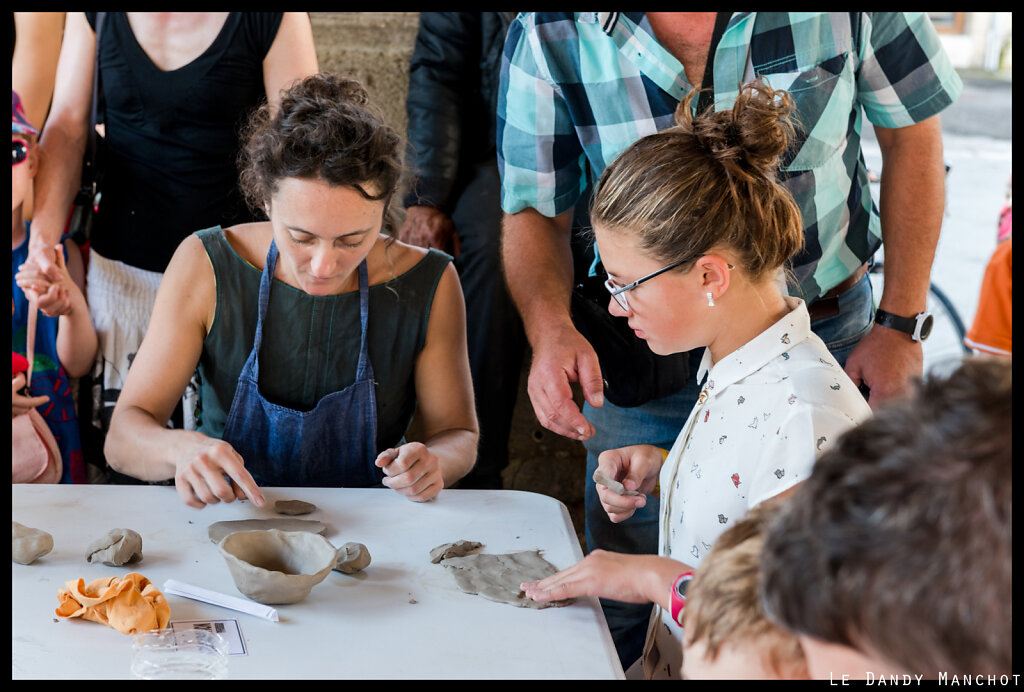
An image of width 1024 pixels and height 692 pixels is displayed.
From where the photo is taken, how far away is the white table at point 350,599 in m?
1.11

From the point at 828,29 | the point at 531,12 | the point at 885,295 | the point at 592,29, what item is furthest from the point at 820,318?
the point at 531,12

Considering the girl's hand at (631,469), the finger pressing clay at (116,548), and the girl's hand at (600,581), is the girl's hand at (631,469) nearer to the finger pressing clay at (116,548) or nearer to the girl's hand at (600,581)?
the girl's hand at (600,581)

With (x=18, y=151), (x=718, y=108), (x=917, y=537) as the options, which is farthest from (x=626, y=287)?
(x=18, y=151)

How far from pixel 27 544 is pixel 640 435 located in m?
1.11

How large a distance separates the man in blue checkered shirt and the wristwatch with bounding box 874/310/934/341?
0.01 metres

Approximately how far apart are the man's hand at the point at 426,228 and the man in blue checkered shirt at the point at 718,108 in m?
0.61

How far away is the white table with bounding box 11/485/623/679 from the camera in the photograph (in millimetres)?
1106

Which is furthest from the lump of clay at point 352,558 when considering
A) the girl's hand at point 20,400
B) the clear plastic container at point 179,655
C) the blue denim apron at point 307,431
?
the girl's hand at point 20,400

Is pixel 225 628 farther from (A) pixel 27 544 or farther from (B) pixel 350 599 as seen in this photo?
(A) pixel 27 544

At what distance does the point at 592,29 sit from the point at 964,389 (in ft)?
4.27

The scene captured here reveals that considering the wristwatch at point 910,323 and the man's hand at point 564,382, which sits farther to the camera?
the wristwatch at point 910,323

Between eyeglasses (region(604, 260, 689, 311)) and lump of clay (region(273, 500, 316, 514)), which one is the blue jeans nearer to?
eyeglasses (region(604, 260, 689, 311))

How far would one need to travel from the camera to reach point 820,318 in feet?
5.90
